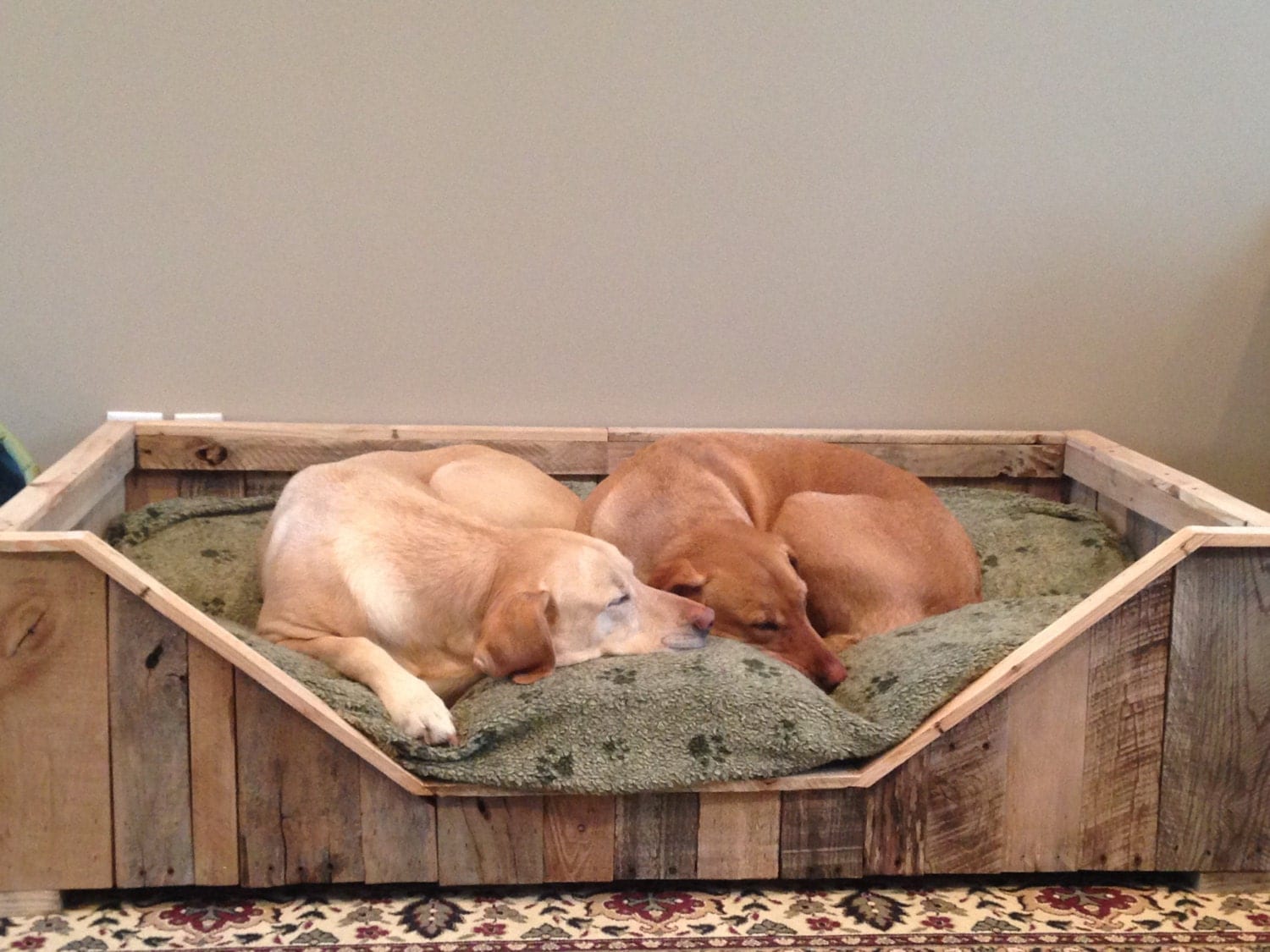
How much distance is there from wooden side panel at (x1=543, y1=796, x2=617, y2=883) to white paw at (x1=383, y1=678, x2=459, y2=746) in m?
0.21

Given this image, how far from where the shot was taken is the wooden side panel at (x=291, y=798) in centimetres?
198


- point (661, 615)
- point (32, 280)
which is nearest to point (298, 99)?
point (32, 280)

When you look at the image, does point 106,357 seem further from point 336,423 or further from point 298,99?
point 298,99

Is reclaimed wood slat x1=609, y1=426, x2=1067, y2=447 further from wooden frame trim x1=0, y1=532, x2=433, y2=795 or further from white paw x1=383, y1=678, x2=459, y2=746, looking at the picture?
wooden frame trim x1=0, y1=532, x2=433, y2=795

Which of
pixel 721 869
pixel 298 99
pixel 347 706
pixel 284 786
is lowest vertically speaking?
pixel 721 869

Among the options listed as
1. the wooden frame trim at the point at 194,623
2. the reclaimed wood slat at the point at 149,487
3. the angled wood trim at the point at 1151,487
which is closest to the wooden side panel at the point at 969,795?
the angled wood trim at the point at 1151,487

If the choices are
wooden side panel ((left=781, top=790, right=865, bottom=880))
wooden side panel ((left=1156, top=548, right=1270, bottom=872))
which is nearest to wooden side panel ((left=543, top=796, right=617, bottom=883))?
wooden side panel ((left=781, top=790, right=865, bottom=880))

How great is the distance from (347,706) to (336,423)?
1.49 metres

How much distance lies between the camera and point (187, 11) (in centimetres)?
306

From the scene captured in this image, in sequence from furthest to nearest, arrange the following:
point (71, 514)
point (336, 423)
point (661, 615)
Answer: point (336, 423)
point (71, 514)
point (661, 615)

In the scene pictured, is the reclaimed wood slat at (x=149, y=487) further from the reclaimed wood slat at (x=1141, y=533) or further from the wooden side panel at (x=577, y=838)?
the reclaimed wood slat at (x=1141, y=533)

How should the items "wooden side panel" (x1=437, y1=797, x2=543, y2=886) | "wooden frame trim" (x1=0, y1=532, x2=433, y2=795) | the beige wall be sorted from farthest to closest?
the beige wall → "wooden side panel" (x1=437, y1=797, x2=543, y2=886) → "wooden frame trim" (x1=0, y1=532, x2=433, y2=795)

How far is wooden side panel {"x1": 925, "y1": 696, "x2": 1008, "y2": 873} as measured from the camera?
6.83 feet

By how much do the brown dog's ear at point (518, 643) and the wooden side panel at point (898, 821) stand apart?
2.08 ft
